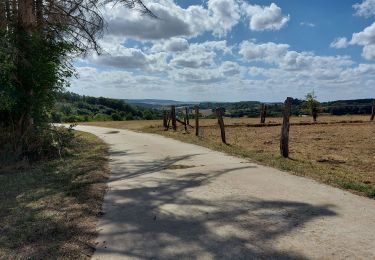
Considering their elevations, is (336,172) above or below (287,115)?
below

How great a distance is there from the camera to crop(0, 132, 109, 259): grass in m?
5.04

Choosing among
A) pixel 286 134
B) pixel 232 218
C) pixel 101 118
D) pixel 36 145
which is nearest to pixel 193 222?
pixel 232 218

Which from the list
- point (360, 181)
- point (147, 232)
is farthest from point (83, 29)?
point (147, 232)

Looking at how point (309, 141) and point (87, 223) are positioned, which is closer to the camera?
point (87, 223)

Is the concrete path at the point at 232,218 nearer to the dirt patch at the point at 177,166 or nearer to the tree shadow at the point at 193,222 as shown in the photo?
the tree shadow at the point at 193,222

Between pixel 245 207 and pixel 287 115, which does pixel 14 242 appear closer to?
pixel 245 207

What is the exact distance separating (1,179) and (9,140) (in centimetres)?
301

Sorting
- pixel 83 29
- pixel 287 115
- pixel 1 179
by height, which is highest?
pixel 83 29

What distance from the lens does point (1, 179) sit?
994cm

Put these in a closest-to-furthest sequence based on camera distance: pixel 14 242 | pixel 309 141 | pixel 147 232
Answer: pixel 14 242 < pixel 147 232 < pixel 309 141

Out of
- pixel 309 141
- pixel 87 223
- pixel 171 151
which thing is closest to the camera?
pixel 87 223

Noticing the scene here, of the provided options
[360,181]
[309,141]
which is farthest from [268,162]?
[309,141]

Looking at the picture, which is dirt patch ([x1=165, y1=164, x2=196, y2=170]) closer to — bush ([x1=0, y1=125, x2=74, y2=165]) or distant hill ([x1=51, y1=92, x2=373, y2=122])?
bush ([x1=0, y1=125, x2=74, y2=165])

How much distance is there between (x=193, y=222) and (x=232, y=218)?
551 millimetres
